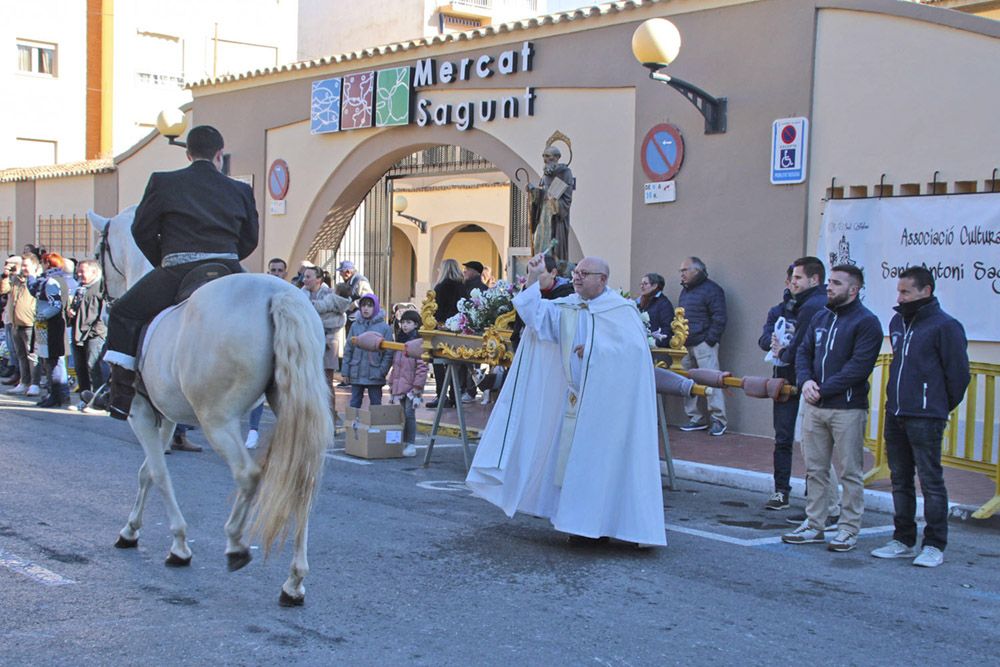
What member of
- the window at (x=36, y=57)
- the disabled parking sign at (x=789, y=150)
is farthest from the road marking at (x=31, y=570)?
the window at (x=36, y=57)

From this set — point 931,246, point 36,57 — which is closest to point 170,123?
point 931,246

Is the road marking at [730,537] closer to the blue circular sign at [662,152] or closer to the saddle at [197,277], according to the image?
the saddle at [197,277]

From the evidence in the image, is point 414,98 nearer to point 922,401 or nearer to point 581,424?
point 581,424

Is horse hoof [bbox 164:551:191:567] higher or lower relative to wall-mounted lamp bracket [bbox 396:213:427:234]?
lower

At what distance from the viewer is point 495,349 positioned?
32.0 feet

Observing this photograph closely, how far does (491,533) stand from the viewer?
7598 mm

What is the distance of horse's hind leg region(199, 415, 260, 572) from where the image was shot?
5562 mm

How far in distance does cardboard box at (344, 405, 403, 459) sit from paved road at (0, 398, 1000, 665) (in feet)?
6.65

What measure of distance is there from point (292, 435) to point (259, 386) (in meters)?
0.38

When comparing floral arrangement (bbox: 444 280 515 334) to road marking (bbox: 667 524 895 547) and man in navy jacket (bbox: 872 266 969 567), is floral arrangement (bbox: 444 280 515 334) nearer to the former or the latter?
road marking (bbox: 667 524 895 547)

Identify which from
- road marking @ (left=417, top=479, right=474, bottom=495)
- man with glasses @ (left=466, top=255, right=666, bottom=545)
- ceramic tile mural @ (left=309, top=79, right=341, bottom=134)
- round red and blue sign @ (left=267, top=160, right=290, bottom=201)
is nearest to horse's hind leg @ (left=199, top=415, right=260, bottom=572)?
man with glasses @ (left=466, top=255, right=666, bottom=545)

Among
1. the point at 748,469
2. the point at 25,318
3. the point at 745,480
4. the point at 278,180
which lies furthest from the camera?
the point at 278,180

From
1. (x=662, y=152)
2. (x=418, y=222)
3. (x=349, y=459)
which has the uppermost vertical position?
(x=662, y=152)

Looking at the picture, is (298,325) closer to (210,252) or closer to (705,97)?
(210,252)
